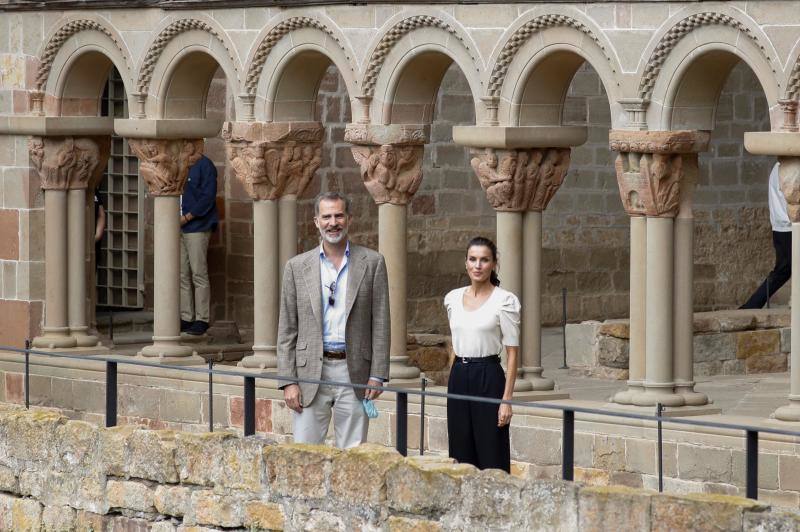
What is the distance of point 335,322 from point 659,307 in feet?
11.3

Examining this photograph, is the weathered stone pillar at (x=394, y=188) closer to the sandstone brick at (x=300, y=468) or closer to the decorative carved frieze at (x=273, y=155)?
the decorative carved frieze at (x=273, y=155)

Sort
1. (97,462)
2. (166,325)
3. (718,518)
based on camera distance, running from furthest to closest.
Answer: (166,325)
(97,462)
(718,518)

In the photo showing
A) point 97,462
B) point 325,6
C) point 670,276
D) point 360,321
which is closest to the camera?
point 360,321

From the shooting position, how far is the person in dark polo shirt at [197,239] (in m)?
22.0

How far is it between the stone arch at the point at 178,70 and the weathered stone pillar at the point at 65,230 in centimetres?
101

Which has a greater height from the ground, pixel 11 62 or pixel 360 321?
pixel 11 62

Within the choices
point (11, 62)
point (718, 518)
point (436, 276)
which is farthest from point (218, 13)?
point (718, 518)

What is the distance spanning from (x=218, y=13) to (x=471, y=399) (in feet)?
23.9

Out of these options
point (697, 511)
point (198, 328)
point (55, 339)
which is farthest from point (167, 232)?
point (697, 511)

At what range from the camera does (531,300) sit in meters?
18.1

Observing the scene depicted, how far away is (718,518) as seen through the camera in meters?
12.1

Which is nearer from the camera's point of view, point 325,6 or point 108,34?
point 325,6

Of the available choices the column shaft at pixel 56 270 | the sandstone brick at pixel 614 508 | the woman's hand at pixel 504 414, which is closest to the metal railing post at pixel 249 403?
the woman's hand at pixel 504 414

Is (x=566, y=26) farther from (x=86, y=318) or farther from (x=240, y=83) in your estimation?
(x=86, y=318)
